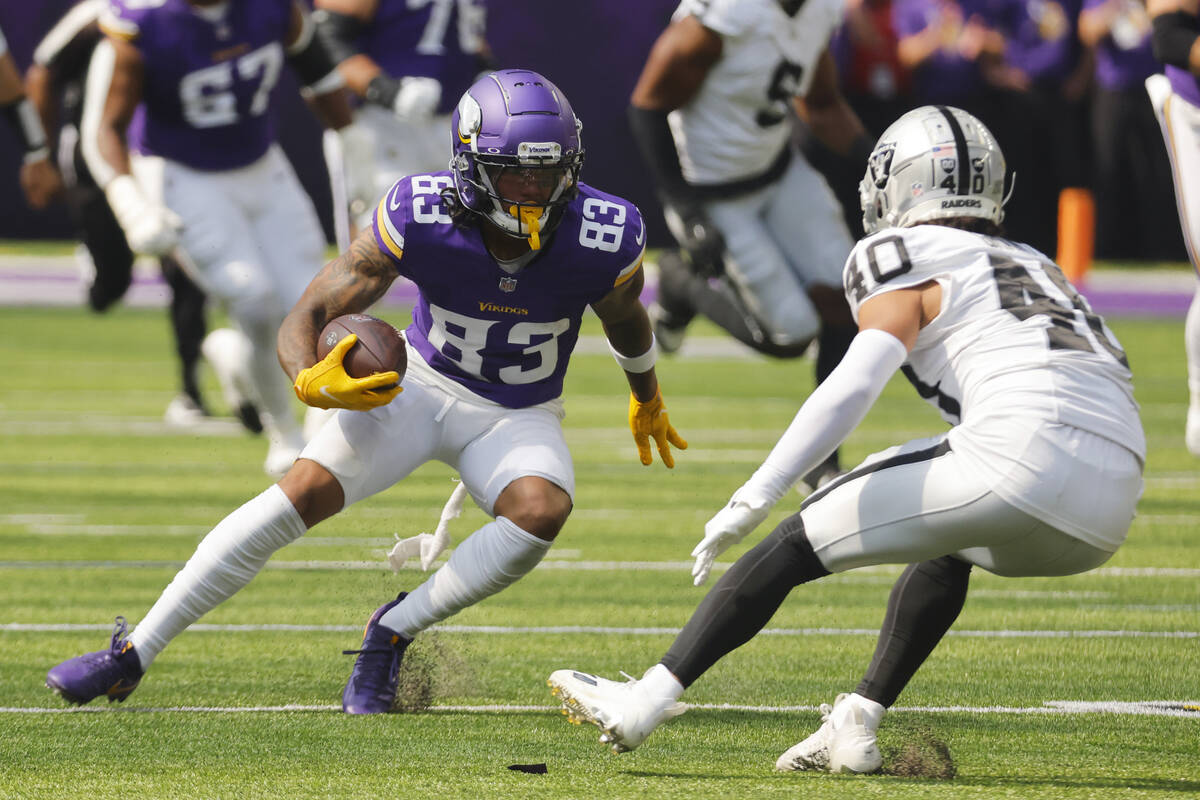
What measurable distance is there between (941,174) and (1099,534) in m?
0.73

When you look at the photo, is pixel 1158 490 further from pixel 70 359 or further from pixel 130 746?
pixel 70 359

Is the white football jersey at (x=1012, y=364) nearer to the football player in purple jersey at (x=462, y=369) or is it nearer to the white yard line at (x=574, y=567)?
the football player in purple jersey at (x=462, y=369)

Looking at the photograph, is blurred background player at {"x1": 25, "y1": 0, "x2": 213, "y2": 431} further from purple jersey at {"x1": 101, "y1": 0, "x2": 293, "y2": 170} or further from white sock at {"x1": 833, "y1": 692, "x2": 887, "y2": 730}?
white sock at {"x1": 833, "y1": 692, "x2": 887, "y2": 730}

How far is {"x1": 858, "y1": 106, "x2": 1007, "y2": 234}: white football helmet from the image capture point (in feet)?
11.6

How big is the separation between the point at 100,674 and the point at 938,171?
6.32ft

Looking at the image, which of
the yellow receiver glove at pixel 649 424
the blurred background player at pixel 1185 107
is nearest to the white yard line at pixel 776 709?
the yellow receiver glove at pixel 649 424

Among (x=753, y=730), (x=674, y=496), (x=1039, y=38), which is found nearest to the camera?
(x=753, y=730)

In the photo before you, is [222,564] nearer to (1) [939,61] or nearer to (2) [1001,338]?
(2) [1001,338]

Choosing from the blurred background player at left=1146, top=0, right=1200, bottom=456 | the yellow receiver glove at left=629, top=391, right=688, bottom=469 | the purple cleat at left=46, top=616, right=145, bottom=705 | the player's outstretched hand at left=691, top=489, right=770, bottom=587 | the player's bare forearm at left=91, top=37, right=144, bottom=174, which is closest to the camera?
the player's outstretched hand at left=691, top=489, right=770, bottom=587

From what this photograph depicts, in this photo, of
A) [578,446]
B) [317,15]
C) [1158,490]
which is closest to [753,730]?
[1158,490]

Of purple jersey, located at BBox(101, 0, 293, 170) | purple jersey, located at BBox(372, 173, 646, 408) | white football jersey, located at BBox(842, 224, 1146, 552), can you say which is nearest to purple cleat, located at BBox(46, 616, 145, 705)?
purple jersey, located at BBox(372, 173, 646, 408)

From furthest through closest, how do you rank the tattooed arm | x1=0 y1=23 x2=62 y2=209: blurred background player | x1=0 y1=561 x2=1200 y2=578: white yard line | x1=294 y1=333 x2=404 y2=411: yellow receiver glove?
x1=0 y1=23 x2=62 y2=209: blurred background player → x1=0 y1=561 x2=1200 y2=578: white yard line → the tattooed arm → x1=294 y1=333 x2=404 y2=411: yellow receiver glove

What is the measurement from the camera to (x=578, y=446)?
330 inches

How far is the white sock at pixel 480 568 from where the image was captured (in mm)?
3891
